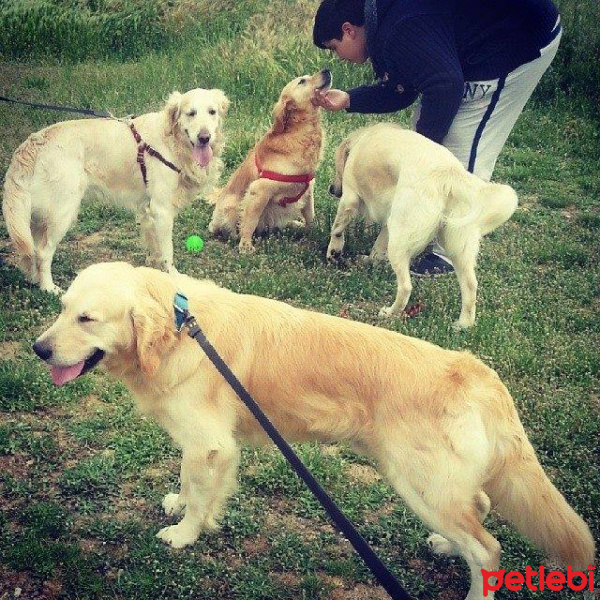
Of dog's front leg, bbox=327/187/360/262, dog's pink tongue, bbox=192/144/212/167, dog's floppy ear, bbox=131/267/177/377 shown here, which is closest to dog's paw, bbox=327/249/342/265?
dog's front leg, bbox=327/187/360/262

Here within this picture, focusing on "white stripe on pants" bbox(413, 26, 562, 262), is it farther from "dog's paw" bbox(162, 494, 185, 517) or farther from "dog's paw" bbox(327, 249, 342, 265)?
"dog's paw" bbox(162, 494, 185, 517)

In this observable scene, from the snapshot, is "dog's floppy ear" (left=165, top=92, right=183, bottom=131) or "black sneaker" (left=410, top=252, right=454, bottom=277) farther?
"black sneaker" (left=410, top=252, right=454, bottom=277)

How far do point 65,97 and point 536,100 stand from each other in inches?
250

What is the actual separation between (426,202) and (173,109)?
2073 millimetres

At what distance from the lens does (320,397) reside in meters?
2.68

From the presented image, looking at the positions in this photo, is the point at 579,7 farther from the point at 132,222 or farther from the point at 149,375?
the point at 149,375

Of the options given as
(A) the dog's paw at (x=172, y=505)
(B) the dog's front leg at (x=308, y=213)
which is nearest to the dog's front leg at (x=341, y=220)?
(B) the dog's front leg at (x=308, y=213)

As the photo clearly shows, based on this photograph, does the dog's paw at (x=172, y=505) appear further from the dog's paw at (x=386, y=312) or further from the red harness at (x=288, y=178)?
the red harness at (x=288, y=178)

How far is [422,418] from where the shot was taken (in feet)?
8.23

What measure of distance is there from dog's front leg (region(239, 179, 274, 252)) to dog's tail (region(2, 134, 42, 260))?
5.82 feet

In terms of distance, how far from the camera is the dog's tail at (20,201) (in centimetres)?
462

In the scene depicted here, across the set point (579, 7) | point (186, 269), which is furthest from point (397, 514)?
point (579, 7)

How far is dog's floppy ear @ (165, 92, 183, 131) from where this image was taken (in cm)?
527

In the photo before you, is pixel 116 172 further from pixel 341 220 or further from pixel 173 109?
pixel 341 220
